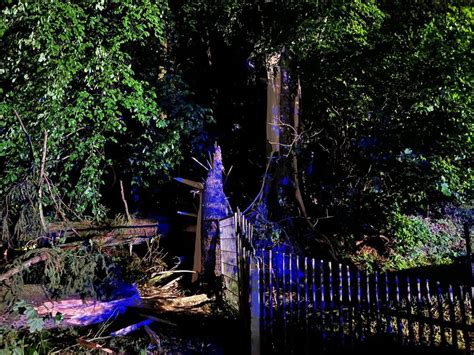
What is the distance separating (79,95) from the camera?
7.79 metres

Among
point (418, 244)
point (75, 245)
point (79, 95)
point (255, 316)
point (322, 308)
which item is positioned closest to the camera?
point (322, 308)

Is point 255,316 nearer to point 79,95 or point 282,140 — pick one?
point 79,95

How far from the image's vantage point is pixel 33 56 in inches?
283

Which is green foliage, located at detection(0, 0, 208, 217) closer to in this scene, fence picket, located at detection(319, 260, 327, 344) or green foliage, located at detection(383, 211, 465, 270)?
fence picket, located at detection(319, 260, 327, 344)

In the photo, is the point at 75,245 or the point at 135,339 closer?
the point at 135,339

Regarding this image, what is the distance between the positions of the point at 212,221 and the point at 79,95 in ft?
12.0

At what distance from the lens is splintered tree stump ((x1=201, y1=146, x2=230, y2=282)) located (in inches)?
295

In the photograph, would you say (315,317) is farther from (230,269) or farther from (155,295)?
(155,295)

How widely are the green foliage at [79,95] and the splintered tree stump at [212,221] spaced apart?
203 cm

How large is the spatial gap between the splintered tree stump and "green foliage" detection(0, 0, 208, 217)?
203cm

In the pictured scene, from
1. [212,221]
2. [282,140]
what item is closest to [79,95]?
[212,221]

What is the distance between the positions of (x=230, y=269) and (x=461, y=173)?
6.56 meters

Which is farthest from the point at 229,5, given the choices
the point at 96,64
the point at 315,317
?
the point at 315,317

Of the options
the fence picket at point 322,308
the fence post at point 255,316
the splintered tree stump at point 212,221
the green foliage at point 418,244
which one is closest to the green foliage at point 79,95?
the splintered tree stump at point 212,221
